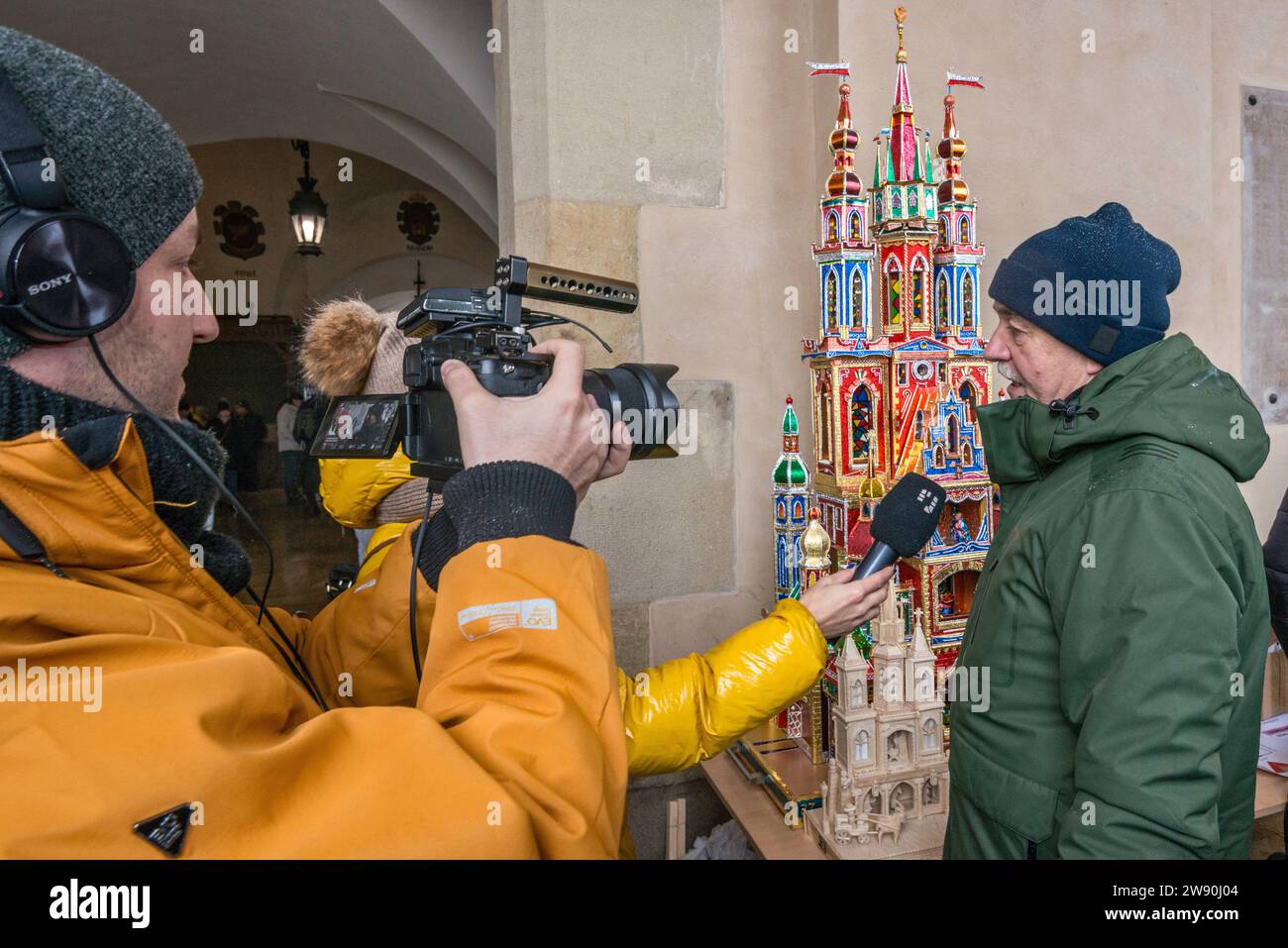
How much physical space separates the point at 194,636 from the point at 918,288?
1485mm

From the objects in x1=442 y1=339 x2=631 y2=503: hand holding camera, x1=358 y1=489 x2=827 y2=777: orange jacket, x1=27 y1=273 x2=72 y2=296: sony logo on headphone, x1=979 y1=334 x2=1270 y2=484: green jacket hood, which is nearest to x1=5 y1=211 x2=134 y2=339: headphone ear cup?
x1=27 y1=273 x2=72 y2=296: sony logo on headphone

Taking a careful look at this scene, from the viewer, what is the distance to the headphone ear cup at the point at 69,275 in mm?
536

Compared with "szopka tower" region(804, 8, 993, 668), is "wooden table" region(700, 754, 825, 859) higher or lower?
lower

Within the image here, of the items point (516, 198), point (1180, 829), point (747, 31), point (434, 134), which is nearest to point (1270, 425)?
point (747, 31)

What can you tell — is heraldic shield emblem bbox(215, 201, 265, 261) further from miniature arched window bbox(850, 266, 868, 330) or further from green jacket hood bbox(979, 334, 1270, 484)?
green jacket hood bbox(979, 334, 1270, 484)

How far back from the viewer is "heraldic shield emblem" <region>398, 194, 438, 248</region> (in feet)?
26.6

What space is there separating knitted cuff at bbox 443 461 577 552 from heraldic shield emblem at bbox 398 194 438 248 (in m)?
8.21

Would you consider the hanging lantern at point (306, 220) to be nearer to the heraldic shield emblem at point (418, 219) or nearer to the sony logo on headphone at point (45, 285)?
the heraldic shield emblem at point (418, 219)

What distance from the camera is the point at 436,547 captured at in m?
0.93

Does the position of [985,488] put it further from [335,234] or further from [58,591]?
[335,234]

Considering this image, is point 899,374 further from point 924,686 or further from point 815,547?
point 924,686

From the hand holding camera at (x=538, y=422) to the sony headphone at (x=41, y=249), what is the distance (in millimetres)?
274

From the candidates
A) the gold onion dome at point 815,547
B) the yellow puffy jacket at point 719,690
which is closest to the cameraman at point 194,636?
the yellow puffy jacket at point 719,690

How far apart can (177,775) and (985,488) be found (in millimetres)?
1566
